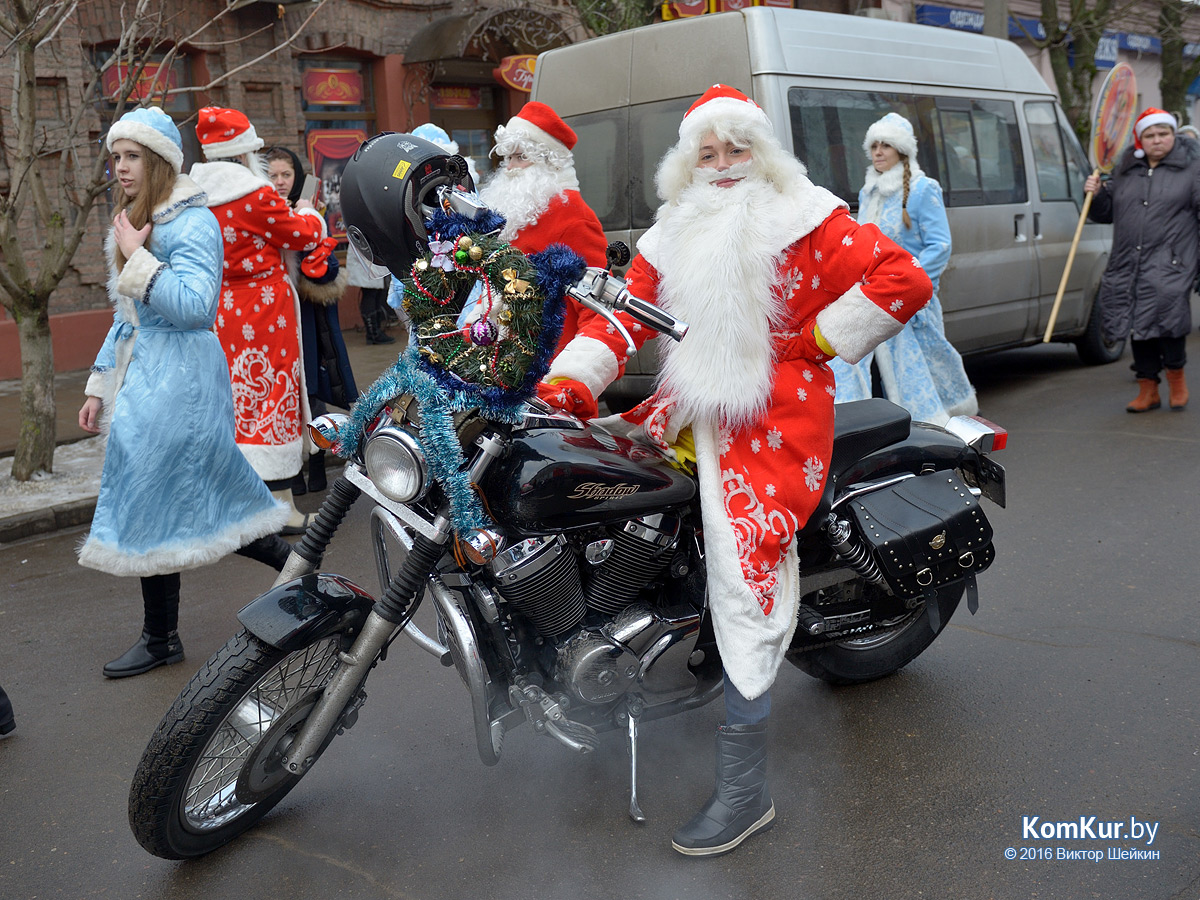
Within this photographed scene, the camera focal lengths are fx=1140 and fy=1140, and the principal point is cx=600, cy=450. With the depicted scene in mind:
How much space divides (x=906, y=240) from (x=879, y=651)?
11.2ft

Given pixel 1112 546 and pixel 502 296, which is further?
pixel 1112 546

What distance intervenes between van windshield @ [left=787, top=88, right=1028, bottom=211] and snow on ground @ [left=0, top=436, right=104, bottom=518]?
175 inches

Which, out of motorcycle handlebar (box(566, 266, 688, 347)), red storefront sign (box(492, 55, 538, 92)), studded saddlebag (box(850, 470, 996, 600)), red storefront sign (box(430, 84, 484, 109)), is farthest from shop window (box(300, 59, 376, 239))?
motorcycle handlebar (box(566, 266, 688, 347))

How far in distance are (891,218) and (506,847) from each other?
460cm

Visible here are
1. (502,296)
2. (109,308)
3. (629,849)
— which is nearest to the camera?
(502,296)

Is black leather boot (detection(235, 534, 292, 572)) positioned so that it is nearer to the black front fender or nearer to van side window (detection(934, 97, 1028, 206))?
the black front fender

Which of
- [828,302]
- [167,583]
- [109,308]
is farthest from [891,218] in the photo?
[109,308]

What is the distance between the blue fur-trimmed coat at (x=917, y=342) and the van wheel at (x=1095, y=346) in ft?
9.53

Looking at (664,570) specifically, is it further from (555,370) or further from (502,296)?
(502,296)

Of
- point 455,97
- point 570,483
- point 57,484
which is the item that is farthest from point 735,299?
point 455,97

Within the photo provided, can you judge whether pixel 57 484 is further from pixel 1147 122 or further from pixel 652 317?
pixel 1147 122

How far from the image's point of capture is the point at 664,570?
9.70 ft

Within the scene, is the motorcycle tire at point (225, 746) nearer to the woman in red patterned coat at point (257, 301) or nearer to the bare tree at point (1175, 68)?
the woman in red patterned coat at point (257, 301)

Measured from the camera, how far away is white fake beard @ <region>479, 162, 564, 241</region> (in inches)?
188
